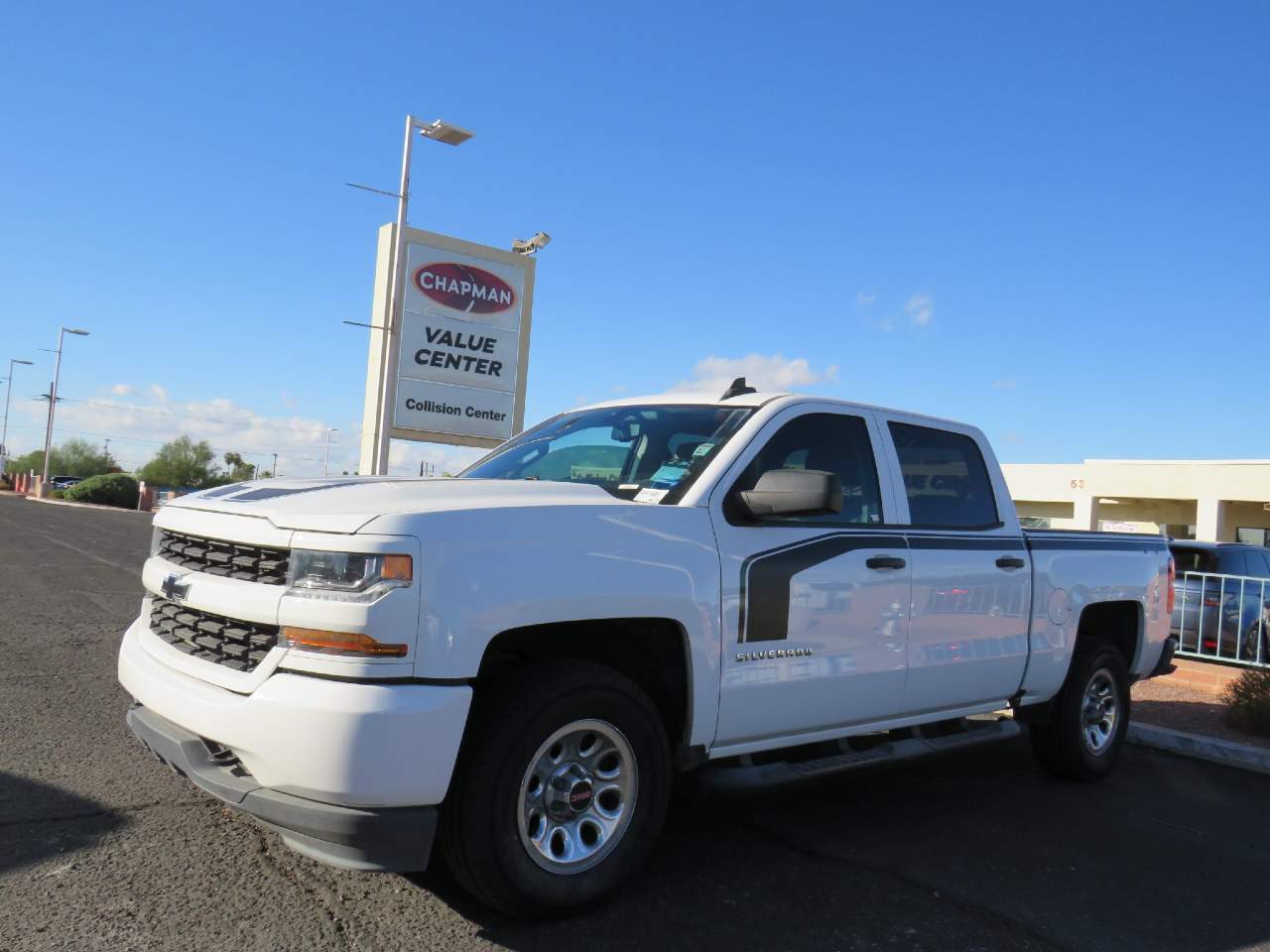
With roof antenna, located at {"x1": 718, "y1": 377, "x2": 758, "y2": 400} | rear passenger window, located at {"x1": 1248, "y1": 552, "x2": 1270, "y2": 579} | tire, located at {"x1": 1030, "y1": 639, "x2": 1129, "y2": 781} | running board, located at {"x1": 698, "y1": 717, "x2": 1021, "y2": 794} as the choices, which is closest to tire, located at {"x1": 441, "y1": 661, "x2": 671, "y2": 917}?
running board, located at {"x1": 698, "y1": 717, "x2": 1021, "y2": 794}

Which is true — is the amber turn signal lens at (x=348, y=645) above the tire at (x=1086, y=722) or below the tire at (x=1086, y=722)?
above

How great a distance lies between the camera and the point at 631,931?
11.7 feet

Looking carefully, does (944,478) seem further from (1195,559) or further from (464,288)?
(464,288)

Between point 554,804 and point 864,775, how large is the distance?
2.97 metres

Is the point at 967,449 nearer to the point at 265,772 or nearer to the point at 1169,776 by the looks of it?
the point at 1169,776

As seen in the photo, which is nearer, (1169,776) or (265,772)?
(265,772)

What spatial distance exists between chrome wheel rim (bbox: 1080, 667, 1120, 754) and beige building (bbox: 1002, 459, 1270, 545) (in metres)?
31.9

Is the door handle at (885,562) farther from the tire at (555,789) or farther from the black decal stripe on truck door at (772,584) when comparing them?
the tire at (555,789)

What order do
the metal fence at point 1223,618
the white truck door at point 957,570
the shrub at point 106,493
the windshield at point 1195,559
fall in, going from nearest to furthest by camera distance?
1. the white truck door at point 957,570
2. the metal fence at point 1223,618
3. the windshield at point 1195,559
4. the shrub at point 106,493

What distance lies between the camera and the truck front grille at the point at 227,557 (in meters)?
3.41

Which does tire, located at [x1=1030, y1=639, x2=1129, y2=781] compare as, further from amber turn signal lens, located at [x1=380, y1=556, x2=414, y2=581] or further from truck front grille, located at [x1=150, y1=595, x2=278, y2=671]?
truck front grille, located at [x1=150, y1=595, x2=278, y2=671]

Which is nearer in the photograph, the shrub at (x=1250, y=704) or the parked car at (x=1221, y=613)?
the shrub at (x=1250, y=704)

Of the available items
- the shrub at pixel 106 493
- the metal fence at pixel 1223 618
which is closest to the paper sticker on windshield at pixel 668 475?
the metal fence at pixel 1223 618

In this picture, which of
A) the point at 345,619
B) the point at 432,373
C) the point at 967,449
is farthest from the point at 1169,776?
the point at 432,373
